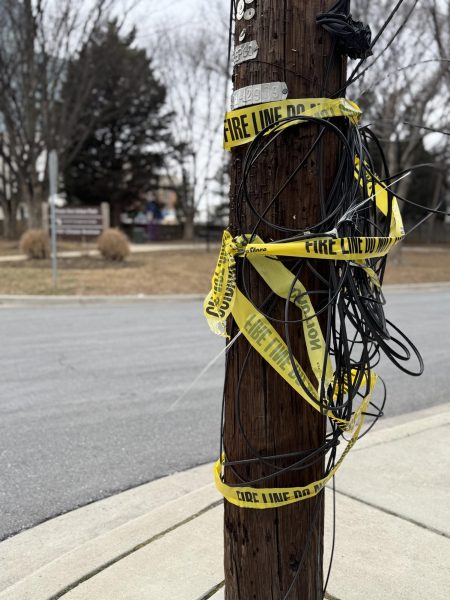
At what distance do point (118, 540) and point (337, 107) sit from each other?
2322 millimetres

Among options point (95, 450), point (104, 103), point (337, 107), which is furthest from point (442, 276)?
point (104, 103)

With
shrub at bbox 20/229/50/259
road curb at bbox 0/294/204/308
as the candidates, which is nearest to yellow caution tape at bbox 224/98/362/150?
road curb at bbox 0/294/204/308

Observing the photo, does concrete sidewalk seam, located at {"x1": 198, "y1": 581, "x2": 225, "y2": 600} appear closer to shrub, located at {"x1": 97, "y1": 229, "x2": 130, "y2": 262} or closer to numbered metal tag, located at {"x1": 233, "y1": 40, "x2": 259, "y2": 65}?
numbered metal tag, located at {"x1": 233, "y1": 40, "x2": 259, "y2": 65}

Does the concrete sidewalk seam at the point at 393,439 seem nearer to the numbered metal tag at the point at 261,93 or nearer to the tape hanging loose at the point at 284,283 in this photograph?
the tape hanging loose at the point at 284,283

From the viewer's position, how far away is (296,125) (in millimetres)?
1712

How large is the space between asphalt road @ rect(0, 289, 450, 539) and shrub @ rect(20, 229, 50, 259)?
9483 millimetres

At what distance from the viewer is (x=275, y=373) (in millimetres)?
1803

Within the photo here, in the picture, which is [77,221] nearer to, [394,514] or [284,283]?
[394,514]

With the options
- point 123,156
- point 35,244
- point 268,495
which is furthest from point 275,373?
point 123,156

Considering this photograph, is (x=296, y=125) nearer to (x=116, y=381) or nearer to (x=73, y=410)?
(x=73, y=410)

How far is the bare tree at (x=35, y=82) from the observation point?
1836cm

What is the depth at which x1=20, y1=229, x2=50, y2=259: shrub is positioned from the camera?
1911 centimetres

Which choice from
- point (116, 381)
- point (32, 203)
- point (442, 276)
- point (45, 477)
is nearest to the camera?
point (45, 477)

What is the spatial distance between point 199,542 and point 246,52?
89.0 inches
